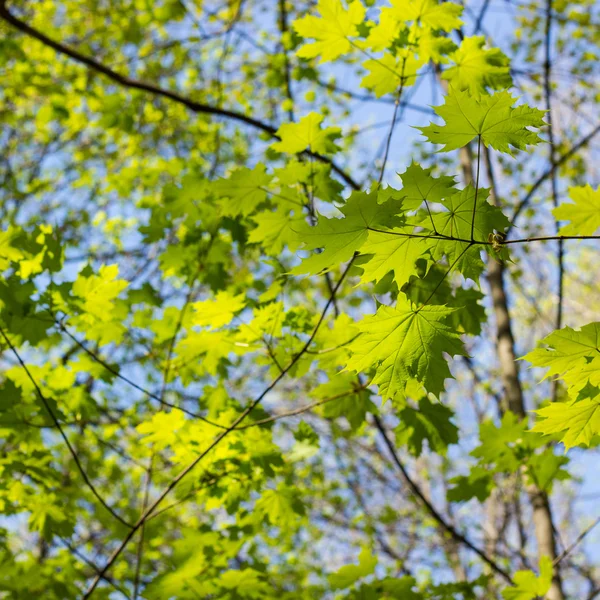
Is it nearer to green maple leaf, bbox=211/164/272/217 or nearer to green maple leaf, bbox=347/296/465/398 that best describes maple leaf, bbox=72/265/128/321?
green maple leaf, bbox=211/164/272/217

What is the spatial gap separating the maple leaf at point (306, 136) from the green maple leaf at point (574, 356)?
1289 mm

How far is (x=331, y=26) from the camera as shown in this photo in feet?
7.72

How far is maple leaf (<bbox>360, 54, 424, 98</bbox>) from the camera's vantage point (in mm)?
2260

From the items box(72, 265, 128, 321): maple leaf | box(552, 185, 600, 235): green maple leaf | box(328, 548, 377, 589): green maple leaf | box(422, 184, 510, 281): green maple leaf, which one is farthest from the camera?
box(328, 548, 377, 589): green maple leaf

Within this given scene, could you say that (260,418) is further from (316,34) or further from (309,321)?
(316,34)

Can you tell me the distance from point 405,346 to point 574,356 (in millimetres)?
411

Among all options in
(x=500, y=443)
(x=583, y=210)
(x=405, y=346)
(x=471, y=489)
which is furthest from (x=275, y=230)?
(x=471, y=489)

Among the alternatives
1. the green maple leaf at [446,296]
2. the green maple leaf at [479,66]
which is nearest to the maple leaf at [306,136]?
the green maple leaf at [479,66]

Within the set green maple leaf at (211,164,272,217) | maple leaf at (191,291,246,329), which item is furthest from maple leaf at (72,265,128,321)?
green maple leaf at (211,164,272,217)

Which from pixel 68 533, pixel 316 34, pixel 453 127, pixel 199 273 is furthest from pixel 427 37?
pixel 68 533

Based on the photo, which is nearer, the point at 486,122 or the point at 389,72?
the point at 486,122

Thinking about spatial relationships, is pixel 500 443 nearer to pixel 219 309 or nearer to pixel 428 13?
pixel 219 309

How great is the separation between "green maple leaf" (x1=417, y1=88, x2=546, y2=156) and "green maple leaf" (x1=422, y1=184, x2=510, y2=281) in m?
0.14

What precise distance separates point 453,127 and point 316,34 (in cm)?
127
